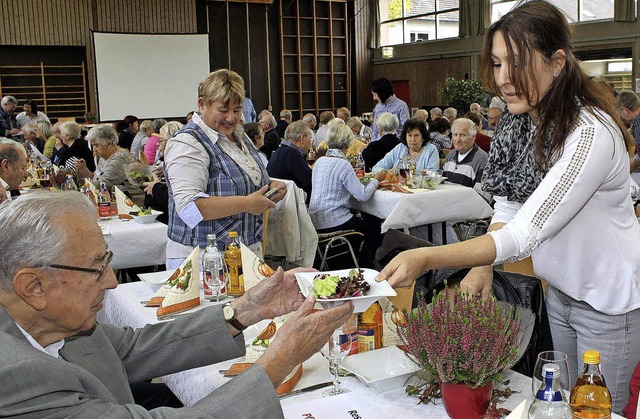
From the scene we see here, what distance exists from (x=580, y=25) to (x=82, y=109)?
10.8 metres

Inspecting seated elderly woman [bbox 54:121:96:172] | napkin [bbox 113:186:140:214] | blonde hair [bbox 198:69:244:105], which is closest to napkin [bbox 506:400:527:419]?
blonde hair [bbox 198:69:244:105]

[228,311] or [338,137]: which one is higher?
[338,137]

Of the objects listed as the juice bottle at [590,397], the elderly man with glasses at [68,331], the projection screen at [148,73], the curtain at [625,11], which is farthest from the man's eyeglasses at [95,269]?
the projection screen at [148,73]

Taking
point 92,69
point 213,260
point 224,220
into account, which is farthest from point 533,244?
point 92,69

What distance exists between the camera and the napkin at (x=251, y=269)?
2510 mm

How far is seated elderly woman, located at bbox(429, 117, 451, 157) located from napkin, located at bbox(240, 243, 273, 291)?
5.96 meters

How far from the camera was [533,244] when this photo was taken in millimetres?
1660

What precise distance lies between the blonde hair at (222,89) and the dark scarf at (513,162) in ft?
4.34

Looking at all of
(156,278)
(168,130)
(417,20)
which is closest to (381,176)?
(168,130)

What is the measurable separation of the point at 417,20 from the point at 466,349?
1757cm

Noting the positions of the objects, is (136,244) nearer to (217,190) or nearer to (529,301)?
(217,190)

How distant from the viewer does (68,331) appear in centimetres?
143

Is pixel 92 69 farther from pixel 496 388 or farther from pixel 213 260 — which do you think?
pixel 496 388

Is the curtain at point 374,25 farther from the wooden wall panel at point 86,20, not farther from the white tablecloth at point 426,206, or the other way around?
the white tablecloth at point 426,206
